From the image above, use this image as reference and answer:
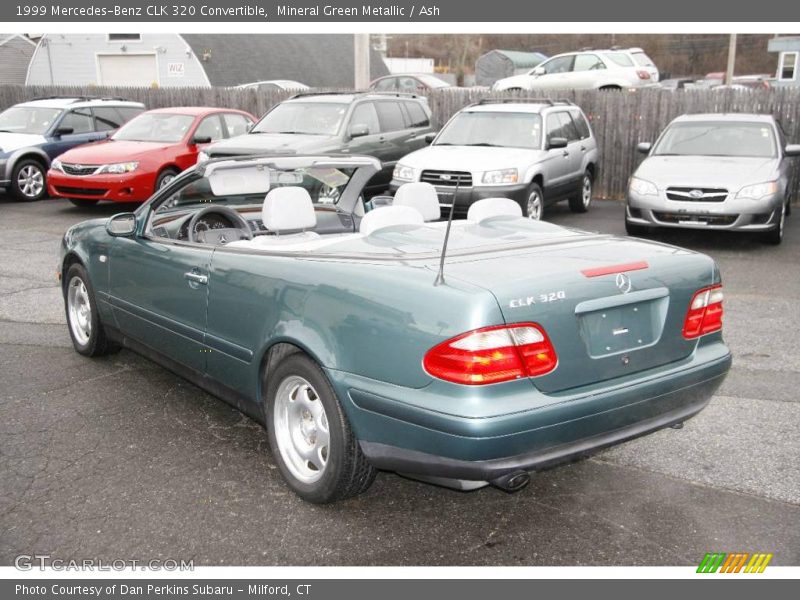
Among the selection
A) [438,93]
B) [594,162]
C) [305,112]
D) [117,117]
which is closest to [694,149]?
[594,162]

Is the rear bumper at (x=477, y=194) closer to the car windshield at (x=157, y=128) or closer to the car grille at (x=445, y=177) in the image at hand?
the car grille at (x=445, y=177)

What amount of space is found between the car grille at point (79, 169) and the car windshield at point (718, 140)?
27.6 ft

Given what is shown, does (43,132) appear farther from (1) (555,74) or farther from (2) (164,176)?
(1) (555,74)

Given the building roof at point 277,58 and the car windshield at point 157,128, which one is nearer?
the car windshield at point 157,128

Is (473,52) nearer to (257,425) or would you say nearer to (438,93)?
(438,93)

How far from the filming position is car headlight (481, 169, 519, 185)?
10758mm

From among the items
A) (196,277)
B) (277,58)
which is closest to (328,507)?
(196,277)

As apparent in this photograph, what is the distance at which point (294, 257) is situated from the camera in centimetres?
375

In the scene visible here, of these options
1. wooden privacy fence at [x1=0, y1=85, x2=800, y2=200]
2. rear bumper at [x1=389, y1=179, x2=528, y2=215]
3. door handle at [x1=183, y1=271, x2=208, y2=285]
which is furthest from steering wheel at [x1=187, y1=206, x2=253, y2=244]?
wooden privacy fence at [x1=0, y1=85, x2=800, y2=200]

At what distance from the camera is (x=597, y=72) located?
21875mm

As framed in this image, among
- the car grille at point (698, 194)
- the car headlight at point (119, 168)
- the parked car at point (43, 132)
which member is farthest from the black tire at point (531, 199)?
the parked car at point (43, 132)

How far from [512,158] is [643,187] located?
5.97ft

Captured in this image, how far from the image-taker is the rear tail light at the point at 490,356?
2965mm

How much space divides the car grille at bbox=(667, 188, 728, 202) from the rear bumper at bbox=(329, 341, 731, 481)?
705 centimetres
